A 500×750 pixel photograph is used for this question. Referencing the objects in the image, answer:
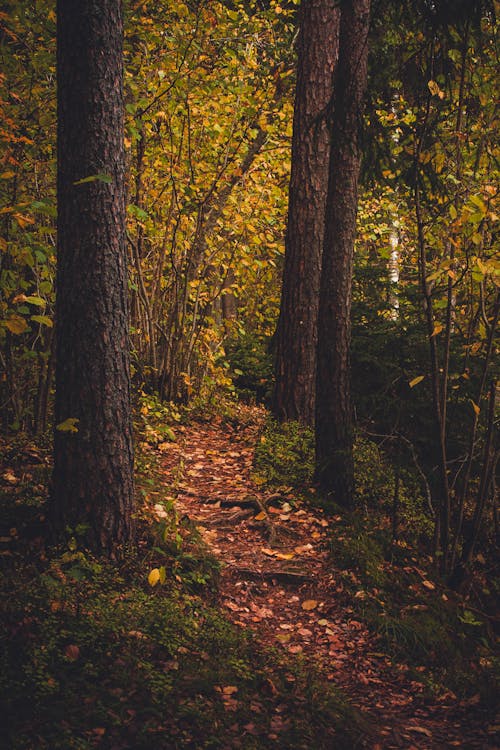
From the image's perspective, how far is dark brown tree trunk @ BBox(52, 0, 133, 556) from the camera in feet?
12.8

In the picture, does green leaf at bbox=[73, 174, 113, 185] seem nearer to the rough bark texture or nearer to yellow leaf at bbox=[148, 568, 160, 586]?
yellow leaf at bbox=[148, 568, 160, 586]

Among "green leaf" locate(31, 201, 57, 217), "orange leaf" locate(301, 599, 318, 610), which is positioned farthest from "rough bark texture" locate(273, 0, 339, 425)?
"green leaf" locate(31, 201, 57, 217)

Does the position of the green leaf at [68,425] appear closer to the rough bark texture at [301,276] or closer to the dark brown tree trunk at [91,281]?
the dark brown tree trunk at [91,281]

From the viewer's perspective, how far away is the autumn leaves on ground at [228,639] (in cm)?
296

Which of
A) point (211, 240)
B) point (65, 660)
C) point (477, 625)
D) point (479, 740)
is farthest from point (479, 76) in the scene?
point (65, 660)

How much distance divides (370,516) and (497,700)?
2.59 m

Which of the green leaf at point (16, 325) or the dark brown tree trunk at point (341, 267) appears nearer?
the green leaf at point (16, 325)

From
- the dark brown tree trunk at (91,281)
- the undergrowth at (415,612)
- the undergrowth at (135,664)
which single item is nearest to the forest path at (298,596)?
the undergrowth at (415,612)

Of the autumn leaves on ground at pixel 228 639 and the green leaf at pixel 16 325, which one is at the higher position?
the green leaf at pixel 16 325

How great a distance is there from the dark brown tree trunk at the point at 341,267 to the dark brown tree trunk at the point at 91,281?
2707mm

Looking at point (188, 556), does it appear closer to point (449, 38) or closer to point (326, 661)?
point (326, 661)

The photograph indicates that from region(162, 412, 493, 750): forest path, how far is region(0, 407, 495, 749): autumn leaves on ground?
15mm

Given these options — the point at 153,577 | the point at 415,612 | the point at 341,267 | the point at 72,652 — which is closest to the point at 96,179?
the point at 153,577

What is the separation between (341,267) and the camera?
248 inches
